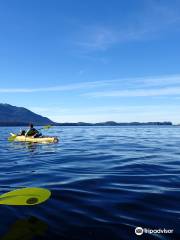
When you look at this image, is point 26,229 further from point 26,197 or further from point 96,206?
point 96,206

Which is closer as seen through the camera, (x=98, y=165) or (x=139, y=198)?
(x=139, y=198)

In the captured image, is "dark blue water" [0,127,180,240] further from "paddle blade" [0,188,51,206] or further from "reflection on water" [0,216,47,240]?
Result: "paddle blade" [0,188,51,206]

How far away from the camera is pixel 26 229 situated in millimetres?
7133

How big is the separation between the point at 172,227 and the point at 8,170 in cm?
1065

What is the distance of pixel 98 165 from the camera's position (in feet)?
56.1

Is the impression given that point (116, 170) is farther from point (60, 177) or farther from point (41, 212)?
point (41, 212)

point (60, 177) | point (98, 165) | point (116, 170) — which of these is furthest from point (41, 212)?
point (98, 165)

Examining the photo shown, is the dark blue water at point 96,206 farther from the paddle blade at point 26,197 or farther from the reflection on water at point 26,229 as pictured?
the paddle blade at point 26,197

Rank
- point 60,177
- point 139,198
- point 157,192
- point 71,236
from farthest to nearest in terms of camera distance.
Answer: point 60,177 < point 157,192 < point 139,198 < point 71,236

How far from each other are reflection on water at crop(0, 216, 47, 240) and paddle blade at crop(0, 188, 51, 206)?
413 mm

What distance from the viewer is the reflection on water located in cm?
671

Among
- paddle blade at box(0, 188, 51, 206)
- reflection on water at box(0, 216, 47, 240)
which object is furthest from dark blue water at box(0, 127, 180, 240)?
paddle blade at box(0, 188, 51, 206)

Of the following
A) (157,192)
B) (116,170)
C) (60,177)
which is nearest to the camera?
(157,192)

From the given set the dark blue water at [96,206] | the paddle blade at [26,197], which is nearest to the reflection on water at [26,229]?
the dark blue water at [96,206]
